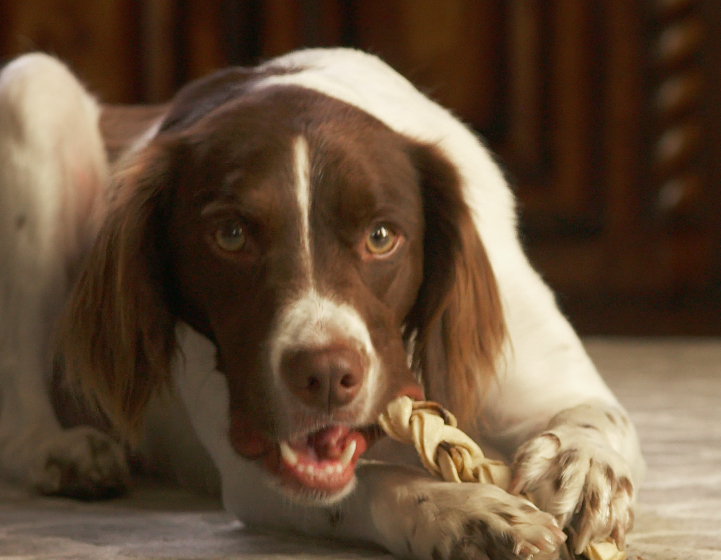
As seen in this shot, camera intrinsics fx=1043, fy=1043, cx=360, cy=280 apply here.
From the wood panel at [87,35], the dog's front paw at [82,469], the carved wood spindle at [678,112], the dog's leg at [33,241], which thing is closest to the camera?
the dog's front paw at [82,469]

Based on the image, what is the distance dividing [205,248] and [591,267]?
4.26 metres

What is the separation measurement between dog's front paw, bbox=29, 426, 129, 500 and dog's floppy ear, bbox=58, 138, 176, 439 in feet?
0.72

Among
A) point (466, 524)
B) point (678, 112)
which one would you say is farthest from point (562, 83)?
point (466, 524)

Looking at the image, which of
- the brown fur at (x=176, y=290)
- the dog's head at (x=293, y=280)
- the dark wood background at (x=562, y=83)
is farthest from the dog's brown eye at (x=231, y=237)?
the dark wood background at (x=562, y=83)

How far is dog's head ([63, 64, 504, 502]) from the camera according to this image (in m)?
1.40

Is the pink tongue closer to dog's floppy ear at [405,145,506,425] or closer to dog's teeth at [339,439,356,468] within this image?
dog's teeth at [339,439,356,468]

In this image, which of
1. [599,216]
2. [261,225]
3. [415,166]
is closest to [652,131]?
[599,216]

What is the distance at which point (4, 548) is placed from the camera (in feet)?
4.75

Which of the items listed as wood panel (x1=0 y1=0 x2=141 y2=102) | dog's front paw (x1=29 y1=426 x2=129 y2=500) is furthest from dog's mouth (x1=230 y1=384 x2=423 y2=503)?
wood panel (x1=0 y1=0 x2=141 y2=102)

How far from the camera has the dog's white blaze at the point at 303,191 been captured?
1462 millimetres

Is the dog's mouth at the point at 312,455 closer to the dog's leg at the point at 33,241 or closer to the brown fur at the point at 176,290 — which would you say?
the brown fur at the point at 176,290

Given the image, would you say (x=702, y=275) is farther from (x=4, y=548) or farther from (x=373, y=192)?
(x=4, y=548)

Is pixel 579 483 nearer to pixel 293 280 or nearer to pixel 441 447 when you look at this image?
pixel 441 447

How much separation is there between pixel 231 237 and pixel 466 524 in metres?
0.54
